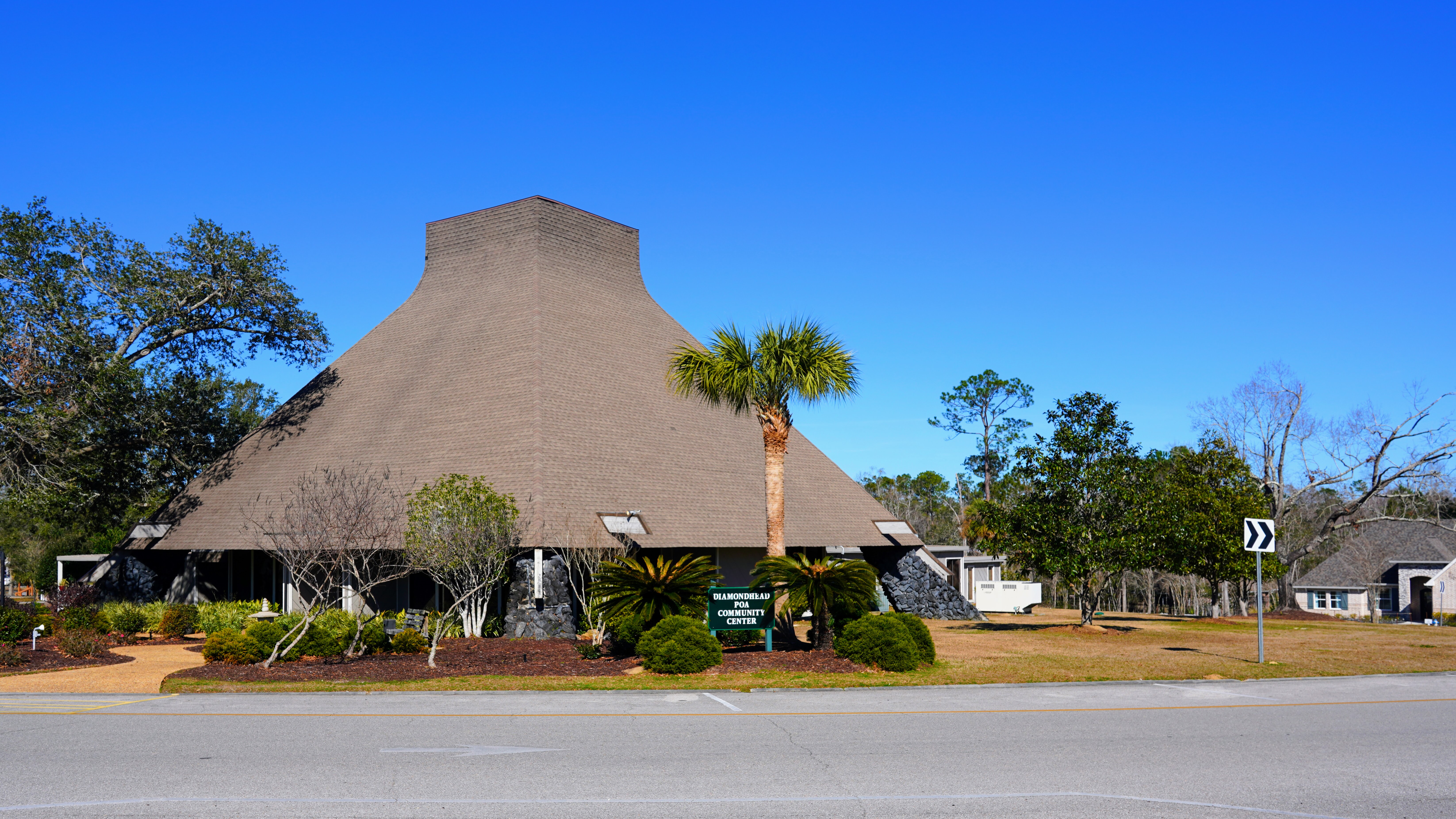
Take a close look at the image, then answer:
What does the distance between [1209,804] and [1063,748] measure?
2636 millimetres

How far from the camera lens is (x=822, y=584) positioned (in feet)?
66.1

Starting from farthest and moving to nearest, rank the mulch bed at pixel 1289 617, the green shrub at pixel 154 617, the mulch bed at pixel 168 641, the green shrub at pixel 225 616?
1. the mulch bed at pixel 1289 617
2. the green shrub at pixel 225 616
3. the green shrub at pixel 154 617
4. the mulch bed at pixel 168 641

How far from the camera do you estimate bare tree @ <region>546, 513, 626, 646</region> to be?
2370 cm

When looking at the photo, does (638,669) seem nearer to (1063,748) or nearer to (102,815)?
(1063,748)

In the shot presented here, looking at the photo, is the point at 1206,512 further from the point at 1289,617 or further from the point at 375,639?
the point at 375,639

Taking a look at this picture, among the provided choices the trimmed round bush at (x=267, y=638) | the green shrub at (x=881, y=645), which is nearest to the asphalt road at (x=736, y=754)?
the green shrub at (x=881, y=645)

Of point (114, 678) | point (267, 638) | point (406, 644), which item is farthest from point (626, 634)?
point (114, 678)

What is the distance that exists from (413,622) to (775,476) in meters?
11.0

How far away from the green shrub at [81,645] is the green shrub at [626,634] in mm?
10731

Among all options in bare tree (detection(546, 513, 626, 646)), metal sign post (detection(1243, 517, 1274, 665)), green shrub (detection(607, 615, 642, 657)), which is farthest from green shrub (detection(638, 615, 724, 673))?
metal sign post (detection(1243, 517, 1274, 665))

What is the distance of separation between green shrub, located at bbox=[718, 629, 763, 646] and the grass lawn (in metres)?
3.81

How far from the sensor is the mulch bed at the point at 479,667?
18.0 metres

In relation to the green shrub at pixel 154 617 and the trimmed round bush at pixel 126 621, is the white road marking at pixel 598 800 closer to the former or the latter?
the trimmed round bush at pixel 126 621

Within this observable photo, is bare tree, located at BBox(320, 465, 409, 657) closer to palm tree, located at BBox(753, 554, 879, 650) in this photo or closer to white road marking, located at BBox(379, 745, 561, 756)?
palm tree, located at BBox(753, 554, 879, 650)
